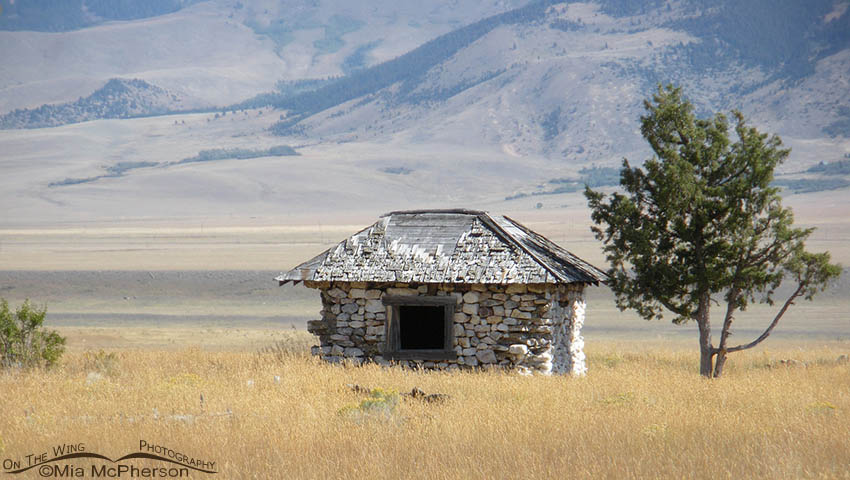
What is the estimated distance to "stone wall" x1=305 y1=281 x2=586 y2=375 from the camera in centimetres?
1586

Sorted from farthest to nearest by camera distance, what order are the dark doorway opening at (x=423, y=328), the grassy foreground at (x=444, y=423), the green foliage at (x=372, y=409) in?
the dark doorway opening at (x=423, y=328) → the green foliage at (x=372, y=409) → the grassy foreground at (x=444, y=423)

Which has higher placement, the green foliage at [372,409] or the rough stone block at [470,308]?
the rough stone block at [470,308]

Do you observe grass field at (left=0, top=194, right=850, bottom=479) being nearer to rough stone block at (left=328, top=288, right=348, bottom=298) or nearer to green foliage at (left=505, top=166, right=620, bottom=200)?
rough stone block at (left=328, top=288, right=348, bottom=298)

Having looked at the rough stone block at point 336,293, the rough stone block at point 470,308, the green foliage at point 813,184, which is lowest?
the rough stone block at point 470,308

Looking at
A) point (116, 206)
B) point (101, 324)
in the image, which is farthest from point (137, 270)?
point (116, 206)

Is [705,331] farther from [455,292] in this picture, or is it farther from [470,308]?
[455,292]

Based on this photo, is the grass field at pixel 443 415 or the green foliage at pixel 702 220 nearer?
the grass field at pixel 443 415

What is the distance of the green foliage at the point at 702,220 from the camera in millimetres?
16344

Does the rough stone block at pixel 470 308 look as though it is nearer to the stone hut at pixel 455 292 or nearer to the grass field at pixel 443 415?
the stone hut at pixel 455 292

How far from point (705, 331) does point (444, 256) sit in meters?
4.85

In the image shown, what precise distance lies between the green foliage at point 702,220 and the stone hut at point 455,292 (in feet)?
3.71

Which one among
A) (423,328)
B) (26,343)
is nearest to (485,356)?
(423,328)

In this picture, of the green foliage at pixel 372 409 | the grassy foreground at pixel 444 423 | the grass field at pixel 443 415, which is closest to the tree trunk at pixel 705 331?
the grass field at pixel 443 415

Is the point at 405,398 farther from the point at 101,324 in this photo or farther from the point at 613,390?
the point at 101,324
